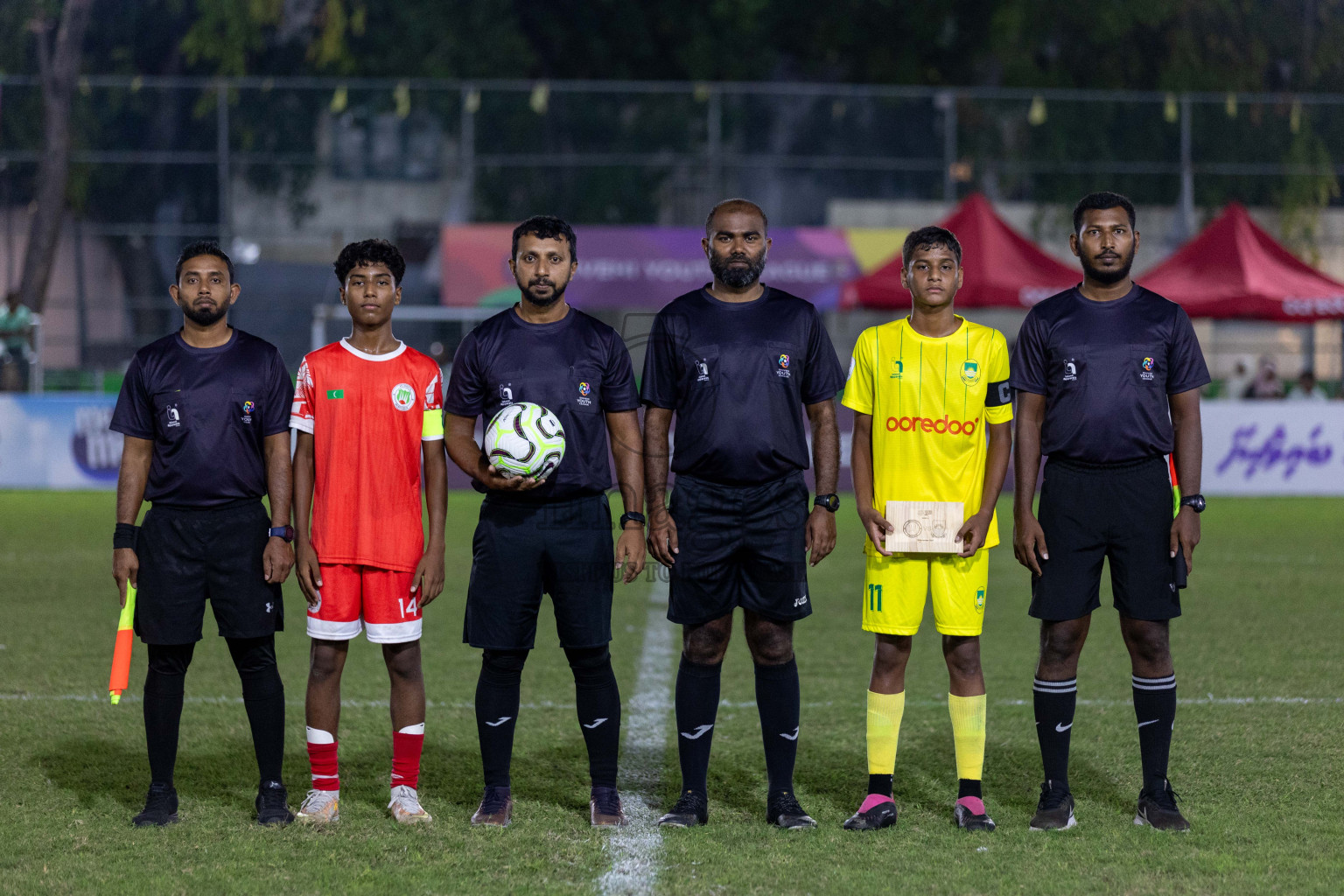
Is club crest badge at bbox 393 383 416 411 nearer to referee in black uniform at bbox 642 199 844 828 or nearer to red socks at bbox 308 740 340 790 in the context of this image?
referee in black uniform at bbox 642 199 844 828

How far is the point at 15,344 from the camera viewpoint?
20.1 meters

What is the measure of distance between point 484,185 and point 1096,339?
56.7 ft

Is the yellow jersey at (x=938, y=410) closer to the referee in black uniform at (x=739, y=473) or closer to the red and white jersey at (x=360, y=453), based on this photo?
the referee in black uniform at (x=739, y=473)

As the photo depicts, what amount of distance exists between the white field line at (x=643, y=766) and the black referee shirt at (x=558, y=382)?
3.55 ft

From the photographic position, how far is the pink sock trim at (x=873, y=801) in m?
4.78

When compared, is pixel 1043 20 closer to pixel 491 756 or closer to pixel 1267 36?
pixel 1267 36

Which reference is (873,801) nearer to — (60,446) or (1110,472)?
(1110,472)

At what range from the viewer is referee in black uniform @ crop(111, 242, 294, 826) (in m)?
4.73

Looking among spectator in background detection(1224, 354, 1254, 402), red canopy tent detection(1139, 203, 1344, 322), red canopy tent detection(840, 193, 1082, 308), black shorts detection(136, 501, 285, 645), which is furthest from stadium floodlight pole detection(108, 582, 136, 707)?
spectator in background detection(1224, 354, 1254, 402)

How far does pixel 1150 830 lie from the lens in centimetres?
470

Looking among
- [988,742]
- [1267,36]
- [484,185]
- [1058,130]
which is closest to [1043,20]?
[1267,36]

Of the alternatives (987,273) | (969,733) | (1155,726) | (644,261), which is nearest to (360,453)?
(969,733)

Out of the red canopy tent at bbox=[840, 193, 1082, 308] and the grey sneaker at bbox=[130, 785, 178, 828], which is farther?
the red canopy tent at bbox=[840, 193, 1082, 308]

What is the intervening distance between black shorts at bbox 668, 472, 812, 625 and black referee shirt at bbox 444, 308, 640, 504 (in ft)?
1.09
